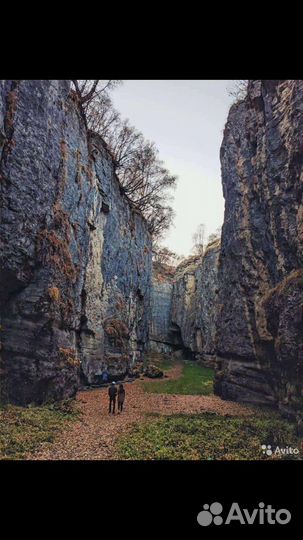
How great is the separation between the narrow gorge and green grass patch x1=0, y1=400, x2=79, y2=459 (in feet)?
3.07

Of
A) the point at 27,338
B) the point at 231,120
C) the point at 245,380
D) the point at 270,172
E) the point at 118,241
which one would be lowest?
the point at 245,380

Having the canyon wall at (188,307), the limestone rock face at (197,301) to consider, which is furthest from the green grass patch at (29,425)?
the canyon wall at (188,307)

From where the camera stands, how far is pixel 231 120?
19.8 metres

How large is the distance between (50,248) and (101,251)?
6.42 metres

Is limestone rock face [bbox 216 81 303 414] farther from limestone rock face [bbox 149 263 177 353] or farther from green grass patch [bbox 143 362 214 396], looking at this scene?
limestone rock face [bbox 149 263 177 353]

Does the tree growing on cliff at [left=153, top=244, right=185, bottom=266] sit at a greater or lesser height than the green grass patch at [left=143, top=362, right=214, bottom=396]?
greater

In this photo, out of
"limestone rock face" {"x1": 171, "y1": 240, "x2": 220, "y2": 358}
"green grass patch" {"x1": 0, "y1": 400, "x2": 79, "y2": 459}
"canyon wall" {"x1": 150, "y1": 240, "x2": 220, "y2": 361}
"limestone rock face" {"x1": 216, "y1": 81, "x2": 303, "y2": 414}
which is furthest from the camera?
"canyon wall" {"x1": 150, "y1": 240, "x2": 220, "y2": 361}

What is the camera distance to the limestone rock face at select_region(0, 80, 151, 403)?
11820 mm

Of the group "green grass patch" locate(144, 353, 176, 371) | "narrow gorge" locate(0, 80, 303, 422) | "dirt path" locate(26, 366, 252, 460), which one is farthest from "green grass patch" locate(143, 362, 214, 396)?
"green grass patch" locate(144, 353, 176, 371)

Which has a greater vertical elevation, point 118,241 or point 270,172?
point 270,172
